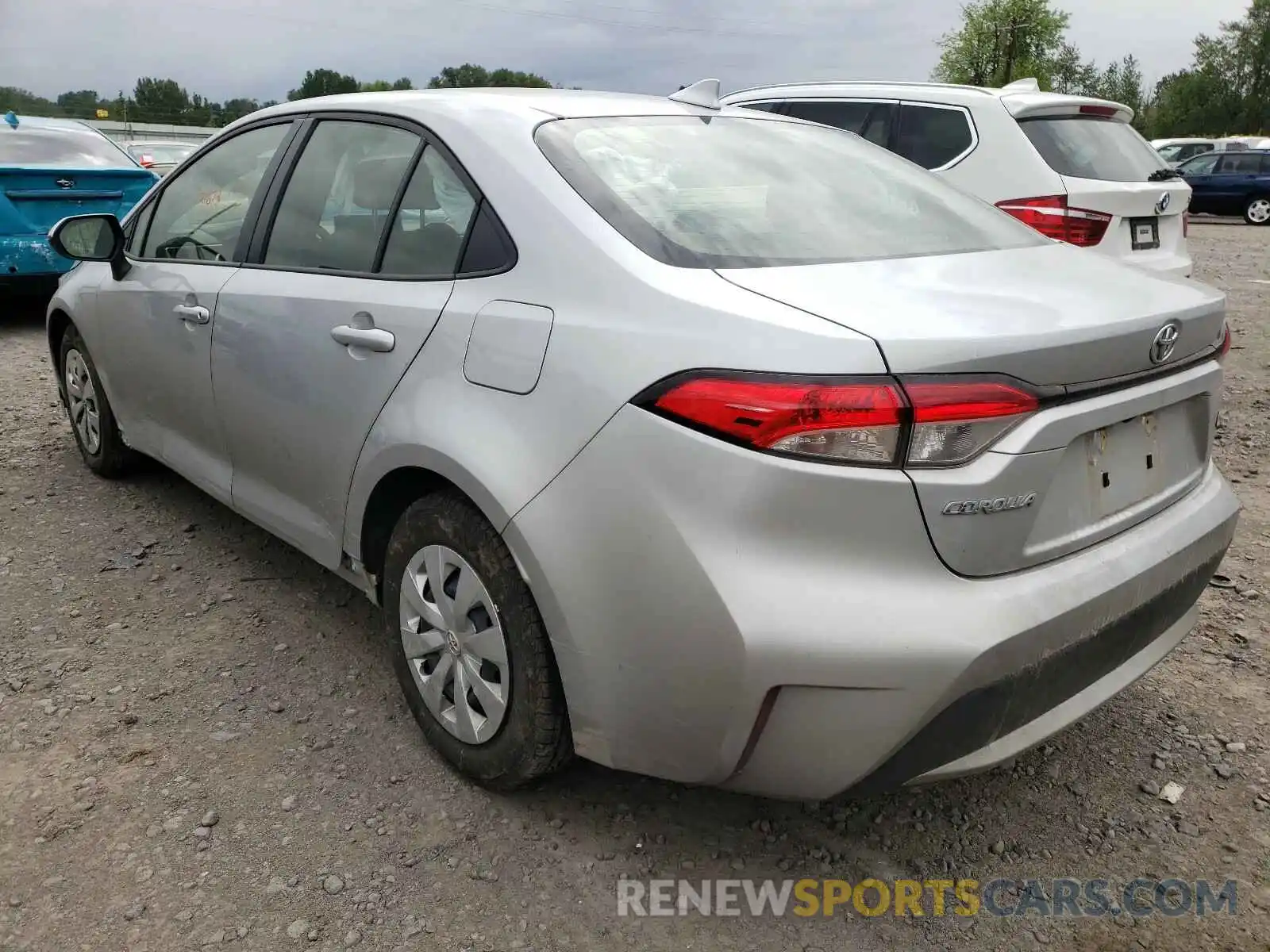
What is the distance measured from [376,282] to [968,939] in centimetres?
198

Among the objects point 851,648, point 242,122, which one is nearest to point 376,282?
point 242,122

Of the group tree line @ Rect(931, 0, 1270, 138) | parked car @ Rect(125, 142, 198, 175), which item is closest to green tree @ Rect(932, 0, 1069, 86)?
tree line @ Rect(931, 0, 1270, 138)

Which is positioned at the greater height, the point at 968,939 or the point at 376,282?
the point at 376,282

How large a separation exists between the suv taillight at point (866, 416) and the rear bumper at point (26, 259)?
7292mm

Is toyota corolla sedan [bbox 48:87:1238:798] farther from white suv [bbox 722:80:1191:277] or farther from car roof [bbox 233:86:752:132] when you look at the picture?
white suv [bbox 722:80:1191:277]

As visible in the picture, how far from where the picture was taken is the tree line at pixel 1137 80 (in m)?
50.7

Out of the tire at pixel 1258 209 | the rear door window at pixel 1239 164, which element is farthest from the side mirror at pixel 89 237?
the rear door window at pixel 1239 164

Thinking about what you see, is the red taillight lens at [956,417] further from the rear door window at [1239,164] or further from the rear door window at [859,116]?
the rear door window at [1239,164]

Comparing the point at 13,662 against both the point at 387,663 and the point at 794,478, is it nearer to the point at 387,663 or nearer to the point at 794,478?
the point at 387,663

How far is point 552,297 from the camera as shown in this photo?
2.04m

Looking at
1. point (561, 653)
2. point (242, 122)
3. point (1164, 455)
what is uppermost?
point (242, 122)

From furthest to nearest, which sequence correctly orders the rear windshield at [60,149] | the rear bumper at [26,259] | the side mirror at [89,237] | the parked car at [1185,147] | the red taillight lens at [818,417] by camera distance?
the parked car at [1185,147]
the rear windshield at [60,149]
the rear bumper at [26,259]
the side mirror at [89,237]
the red taillight lens at [818,417]

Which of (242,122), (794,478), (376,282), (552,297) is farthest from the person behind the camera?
(242,122)

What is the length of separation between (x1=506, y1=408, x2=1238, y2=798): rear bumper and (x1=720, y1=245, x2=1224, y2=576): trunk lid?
56 millimetres
